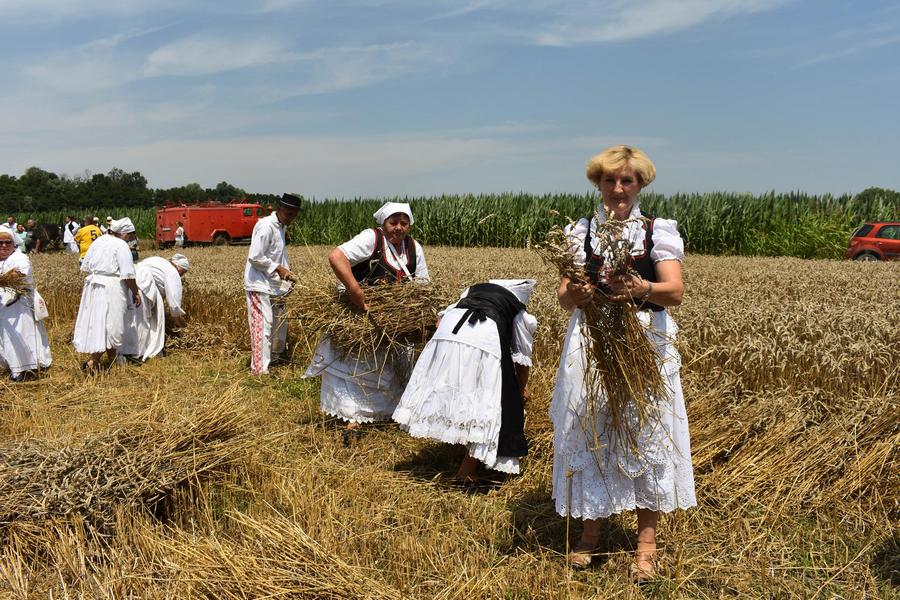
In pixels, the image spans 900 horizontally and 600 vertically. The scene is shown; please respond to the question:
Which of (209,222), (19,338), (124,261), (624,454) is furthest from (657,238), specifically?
(209,222)

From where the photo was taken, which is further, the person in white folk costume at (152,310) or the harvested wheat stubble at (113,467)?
the person in white folk costume at (152,310)

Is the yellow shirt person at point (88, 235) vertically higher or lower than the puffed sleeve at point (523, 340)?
higher

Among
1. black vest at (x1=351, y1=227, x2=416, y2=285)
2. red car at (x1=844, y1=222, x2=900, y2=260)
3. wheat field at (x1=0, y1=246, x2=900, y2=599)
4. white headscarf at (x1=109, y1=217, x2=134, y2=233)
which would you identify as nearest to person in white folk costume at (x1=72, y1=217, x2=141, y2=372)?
white headscarf at (x1=109, y1=217, x2=134, y2=233)

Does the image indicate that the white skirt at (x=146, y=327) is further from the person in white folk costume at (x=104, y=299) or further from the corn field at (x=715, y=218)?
the corn field at (x=715, y=218)

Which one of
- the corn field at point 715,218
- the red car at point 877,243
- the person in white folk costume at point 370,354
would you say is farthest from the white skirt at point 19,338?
the red car at point 877,243

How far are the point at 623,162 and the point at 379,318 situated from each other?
261cm

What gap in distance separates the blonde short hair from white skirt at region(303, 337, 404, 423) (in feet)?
9.27

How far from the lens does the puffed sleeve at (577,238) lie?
2918 mm

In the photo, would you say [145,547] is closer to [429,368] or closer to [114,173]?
[429,368]

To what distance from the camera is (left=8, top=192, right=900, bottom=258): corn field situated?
22.7 meters

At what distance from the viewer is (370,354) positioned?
5.54m

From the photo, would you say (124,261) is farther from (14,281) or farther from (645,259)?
(645,259)

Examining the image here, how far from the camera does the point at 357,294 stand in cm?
526

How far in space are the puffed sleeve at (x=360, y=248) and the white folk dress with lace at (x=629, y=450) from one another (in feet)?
7.72
